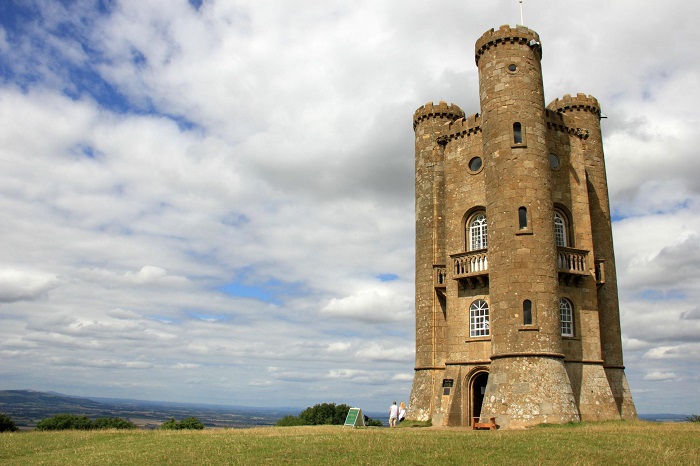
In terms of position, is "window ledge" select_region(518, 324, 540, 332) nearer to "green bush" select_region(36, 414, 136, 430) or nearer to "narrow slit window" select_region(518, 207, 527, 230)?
"narrow slit window" select_region(518, 207, 527, 230)

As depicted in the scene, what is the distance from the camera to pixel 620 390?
101 feet

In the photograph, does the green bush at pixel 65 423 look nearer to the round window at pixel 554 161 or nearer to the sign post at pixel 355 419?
the sign post at pixel 355 419

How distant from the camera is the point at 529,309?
26812 millimetres

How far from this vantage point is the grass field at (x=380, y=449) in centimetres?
1555

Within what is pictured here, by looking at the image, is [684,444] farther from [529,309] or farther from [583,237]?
[583,237]

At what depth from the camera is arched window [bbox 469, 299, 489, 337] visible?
30.1 meters

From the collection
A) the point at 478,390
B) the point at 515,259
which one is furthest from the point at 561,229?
the point at 478,390

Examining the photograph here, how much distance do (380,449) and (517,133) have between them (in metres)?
18.5

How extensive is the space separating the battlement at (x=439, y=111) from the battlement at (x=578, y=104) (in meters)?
5.96

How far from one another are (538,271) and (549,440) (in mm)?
9840

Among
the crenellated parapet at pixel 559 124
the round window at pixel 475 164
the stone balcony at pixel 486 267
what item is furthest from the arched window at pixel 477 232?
the crenellated parapet at pixel 559 124

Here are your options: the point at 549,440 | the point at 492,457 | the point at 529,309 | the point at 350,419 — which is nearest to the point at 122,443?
the point at 350,419

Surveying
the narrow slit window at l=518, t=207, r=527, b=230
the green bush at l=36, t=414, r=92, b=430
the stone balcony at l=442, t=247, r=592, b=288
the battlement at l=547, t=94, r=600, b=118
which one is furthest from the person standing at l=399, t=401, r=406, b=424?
the green bush at l=36, t=414, r=92, b=430

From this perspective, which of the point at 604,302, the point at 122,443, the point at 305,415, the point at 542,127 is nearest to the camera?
the point at 122,443
